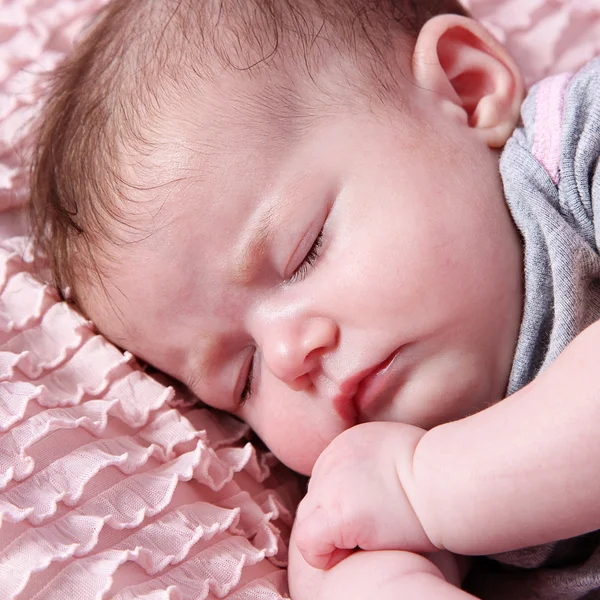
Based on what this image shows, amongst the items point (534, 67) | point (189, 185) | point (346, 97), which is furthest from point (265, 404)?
point (534, 67)

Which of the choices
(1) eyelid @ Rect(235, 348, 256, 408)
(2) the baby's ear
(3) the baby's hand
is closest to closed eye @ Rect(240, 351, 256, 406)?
(1) eyelid @ Rect(235, 348, 256, 408)

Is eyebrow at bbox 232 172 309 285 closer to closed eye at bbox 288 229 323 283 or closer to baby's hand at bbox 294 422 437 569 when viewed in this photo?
closed eye at bbox 288 229 323 283

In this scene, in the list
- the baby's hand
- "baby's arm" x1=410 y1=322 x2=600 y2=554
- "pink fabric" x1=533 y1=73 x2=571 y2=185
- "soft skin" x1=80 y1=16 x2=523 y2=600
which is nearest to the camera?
Result: "baby's arm" x1=410 y1=322 x2=600 y2=554

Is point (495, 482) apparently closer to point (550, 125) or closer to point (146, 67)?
point (550, 125)

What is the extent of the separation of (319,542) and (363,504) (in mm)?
79

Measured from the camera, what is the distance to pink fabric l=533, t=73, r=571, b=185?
1225 millimetres

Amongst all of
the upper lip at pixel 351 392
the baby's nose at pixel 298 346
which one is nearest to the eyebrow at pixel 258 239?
the baby's nose at pixel 298 346

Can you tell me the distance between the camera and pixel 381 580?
3.14 ft

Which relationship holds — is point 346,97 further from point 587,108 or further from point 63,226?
point 63,226

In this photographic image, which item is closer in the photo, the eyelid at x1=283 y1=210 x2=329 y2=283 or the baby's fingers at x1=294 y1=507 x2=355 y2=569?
the baby's fingers at x1=294 y1=507 x2=355 y2=569

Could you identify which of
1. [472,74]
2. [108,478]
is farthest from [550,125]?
[108,478]

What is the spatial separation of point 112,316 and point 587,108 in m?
0.84

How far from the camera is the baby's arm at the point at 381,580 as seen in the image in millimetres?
922

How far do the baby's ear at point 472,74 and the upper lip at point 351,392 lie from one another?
442 mm
